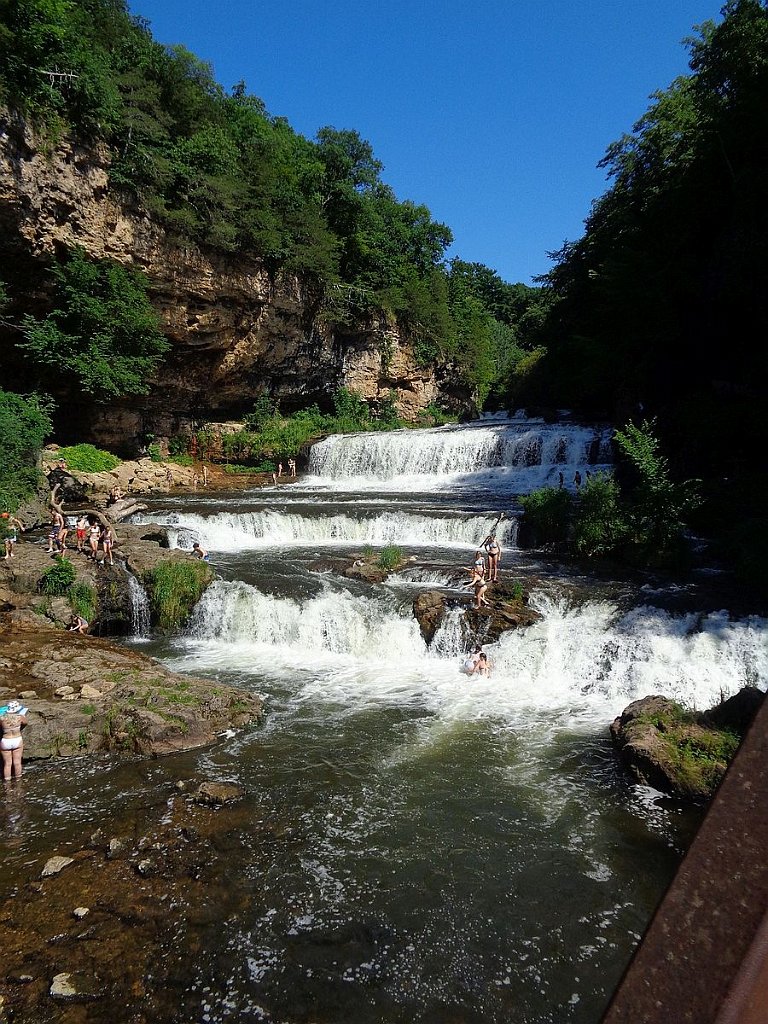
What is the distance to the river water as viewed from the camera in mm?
4215

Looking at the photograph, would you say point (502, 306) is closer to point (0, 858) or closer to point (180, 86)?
point (180, 86)

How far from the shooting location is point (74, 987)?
395 cm

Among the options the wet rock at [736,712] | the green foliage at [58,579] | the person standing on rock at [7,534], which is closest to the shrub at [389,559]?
the green foliage at [58,579]

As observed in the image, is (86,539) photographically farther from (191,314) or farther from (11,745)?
(191,314)

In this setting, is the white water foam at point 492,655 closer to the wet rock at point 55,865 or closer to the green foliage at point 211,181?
the wet rock at point 55,865

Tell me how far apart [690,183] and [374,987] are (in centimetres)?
2586

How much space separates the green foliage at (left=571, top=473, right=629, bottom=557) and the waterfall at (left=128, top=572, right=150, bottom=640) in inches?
390

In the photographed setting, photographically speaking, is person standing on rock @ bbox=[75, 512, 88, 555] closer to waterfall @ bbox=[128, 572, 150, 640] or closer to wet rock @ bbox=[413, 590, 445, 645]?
waterfall @ bbox=[128, 572, 150, 640]

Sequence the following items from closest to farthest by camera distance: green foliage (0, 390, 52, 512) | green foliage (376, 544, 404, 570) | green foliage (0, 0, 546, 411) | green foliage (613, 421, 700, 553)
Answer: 1. green foliage (613, 421, 700, 553)
2. green foliage (376, 544, 404, 570)
3. green foliage (0, 390, 52, 512)
4. green foliage (0, 0, 546, 411)

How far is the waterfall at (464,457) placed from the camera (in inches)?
866

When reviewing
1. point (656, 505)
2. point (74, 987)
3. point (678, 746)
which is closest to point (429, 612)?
point (678, 746)

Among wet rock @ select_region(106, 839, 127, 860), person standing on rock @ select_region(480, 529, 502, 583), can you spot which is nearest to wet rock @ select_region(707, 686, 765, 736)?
person standing on rock @ select_region(480, 529, 502, 583)

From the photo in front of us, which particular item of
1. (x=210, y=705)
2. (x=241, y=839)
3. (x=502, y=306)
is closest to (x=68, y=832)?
(x=241, y=839)

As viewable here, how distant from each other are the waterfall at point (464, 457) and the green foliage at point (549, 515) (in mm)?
6080
